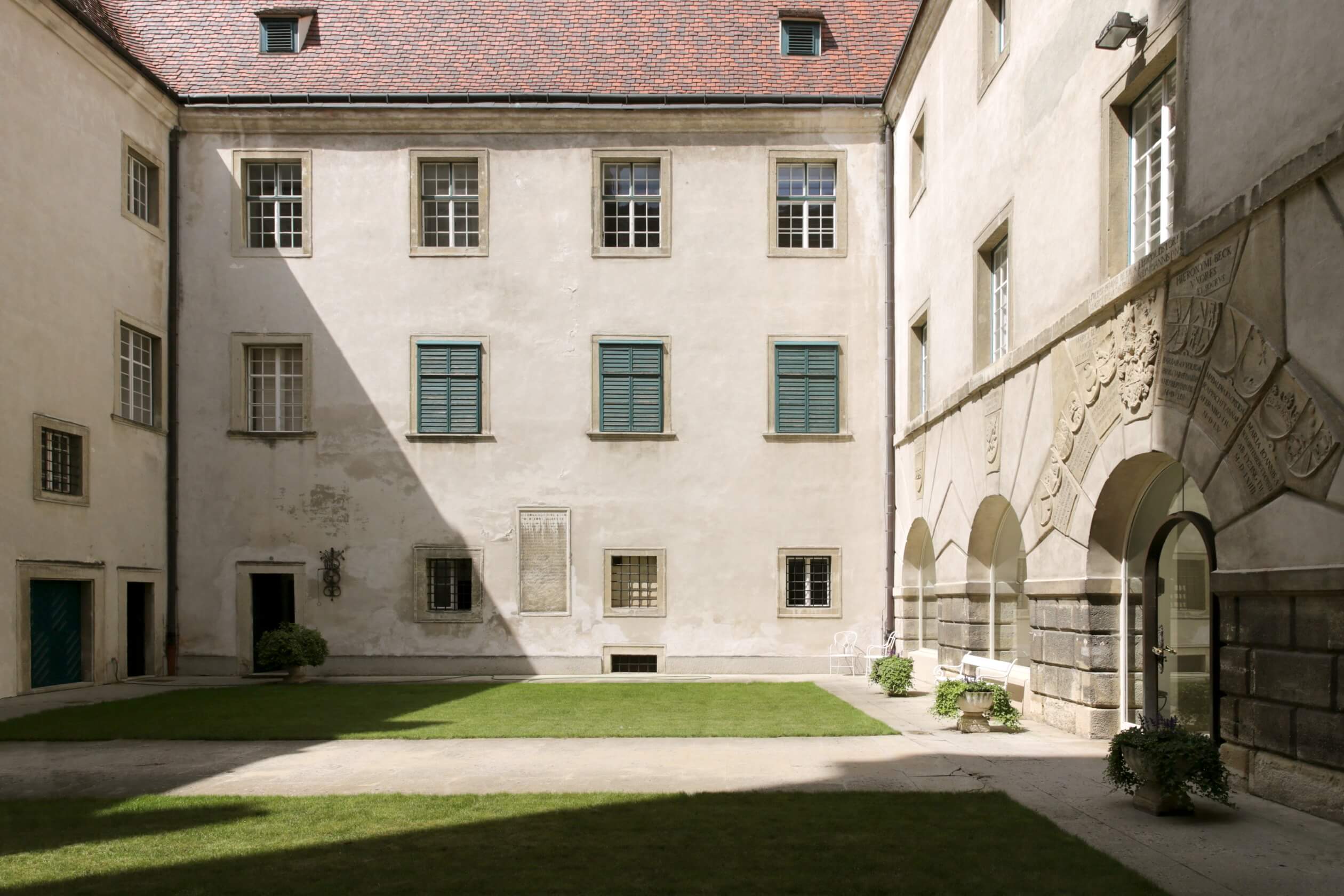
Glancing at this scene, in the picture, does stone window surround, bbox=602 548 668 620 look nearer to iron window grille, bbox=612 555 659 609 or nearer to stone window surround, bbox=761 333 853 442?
iron window grille, bbox=612 555 659 609

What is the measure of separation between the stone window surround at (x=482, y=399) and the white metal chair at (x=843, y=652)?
7456mm

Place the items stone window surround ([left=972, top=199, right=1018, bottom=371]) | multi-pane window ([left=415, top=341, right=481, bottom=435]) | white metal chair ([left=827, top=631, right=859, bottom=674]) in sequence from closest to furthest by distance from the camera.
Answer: stone window surround ([left=972, top=199, right=1018, bottom=371]) → white metal chair ([left=827, top=631, right=859, bottom=674]) → multi-pane window ([left=415, top=341, right=481, bottom=435])

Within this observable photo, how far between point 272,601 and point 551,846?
17516 mm

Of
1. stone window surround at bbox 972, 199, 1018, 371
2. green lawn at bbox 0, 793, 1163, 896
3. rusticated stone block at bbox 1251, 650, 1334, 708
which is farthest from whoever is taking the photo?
stone window surround at bbox 972, 199, 1018, 371

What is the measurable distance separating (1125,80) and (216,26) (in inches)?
794

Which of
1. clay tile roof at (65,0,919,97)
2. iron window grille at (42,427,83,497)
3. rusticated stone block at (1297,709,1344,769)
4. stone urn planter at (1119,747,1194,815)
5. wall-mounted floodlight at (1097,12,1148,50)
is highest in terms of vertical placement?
clay tile roof at (65,0,919,97)

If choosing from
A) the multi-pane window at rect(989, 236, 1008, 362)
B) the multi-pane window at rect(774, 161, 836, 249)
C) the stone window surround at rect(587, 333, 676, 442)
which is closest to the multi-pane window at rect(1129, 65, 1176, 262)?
the multi-pane window at rect(989, 236, 1008, 362)

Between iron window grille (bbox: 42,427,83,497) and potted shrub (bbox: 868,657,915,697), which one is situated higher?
iron window grille (bbox: 42,427,83,497)

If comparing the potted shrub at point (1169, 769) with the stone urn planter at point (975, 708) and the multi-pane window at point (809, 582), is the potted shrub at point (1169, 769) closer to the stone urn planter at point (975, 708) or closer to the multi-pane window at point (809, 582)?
the stone urn planter at point (975, 708)

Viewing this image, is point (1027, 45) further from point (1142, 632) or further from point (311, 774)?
point (311, 774)

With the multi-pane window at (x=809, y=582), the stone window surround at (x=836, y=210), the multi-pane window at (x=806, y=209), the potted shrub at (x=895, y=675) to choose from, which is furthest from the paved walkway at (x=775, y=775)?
the multi-pane window at (x=806, y=209)

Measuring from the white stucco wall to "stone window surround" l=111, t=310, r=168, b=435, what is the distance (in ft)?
1.51

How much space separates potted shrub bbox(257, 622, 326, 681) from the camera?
21828 millimetres

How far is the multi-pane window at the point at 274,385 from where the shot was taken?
24094 mm
